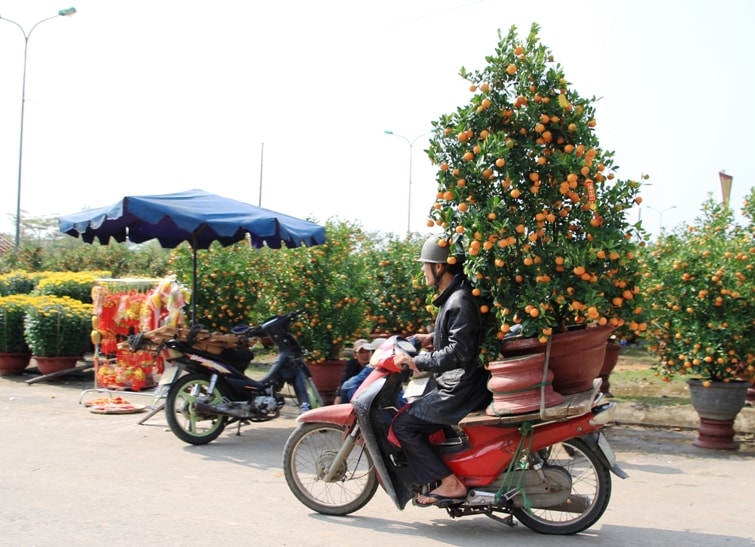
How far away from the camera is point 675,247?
8.98 m

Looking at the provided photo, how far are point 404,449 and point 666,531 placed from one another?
193cm

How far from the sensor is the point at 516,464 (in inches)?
211

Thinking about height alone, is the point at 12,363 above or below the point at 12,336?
below

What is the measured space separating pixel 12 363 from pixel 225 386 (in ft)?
21.6

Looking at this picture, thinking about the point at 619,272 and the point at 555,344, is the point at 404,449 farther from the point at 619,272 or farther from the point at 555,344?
Result: the point at 619,272

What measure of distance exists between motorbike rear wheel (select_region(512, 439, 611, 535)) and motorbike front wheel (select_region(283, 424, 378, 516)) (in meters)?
1.13

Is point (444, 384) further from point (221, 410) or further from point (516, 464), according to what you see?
point (221, 410)

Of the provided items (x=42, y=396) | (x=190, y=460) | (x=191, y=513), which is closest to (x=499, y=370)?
(x=191, y=513)

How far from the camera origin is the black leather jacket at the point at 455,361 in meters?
5.20

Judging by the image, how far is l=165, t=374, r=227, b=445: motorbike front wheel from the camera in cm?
817

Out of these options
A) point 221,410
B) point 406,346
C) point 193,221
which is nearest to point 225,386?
point 221,410

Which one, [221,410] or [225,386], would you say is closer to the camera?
[221,410]

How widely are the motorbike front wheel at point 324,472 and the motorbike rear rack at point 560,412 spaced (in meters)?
1.03

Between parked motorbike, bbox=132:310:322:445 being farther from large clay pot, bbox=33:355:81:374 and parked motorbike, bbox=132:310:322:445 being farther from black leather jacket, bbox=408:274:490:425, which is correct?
large clay pot, bbox=33:355:81:374
